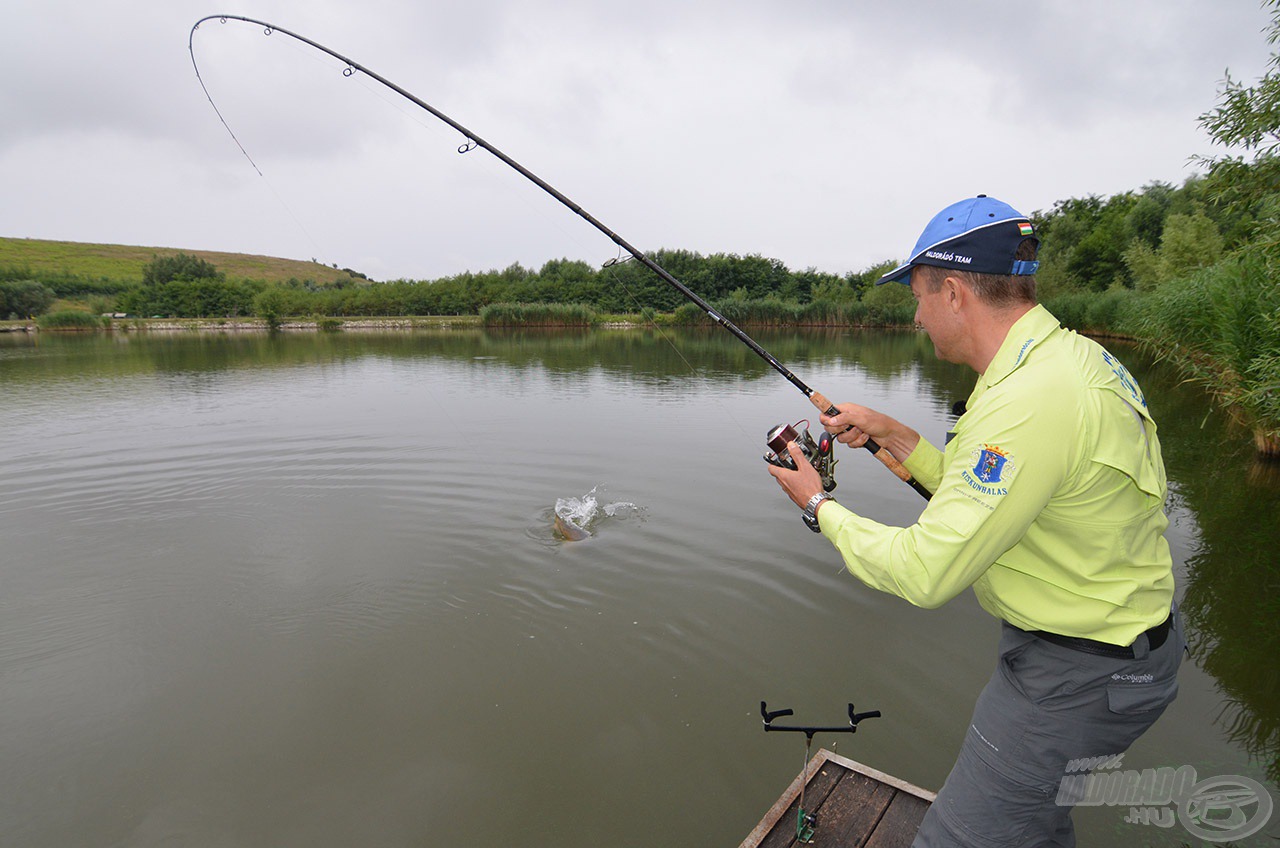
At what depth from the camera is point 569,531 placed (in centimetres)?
718

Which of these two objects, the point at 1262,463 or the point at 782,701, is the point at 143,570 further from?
the point at 1262,463

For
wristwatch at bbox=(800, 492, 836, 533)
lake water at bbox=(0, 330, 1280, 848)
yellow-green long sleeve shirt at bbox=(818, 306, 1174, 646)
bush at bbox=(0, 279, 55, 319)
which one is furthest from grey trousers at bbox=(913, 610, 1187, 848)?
bush at bbox=(0, 279, 55, 319)

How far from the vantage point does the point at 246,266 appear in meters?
124

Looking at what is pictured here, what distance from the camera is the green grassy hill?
336 feet

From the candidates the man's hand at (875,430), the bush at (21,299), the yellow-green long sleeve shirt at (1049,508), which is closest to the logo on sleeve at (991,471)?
the yellow-green long sleeve shirt at (1049,508)

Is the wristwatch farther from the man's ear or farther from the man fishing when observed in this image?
the man's ear

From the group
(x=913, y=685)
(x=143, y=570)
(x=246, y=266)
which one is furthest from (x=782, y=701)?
(x=246, y=266)

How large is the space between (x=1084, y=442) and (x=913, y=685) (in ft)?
11.4

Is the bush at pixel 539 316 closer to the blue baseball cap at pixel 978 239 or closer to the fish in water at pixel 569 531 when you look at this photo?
the fish in water at pixel 569 531

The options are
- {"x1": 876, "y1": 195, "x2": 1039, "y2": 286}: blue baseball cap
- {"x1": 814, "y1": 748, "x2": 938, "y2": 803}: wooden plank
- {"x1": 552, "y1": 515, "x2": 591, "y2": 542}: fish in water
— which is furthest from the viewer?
{"x1": 552, "y1": 515, "x2": 591, "y2": 542}: fish in water

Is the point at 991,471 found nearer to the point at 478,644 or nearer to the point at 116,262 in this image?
the point at 478,644

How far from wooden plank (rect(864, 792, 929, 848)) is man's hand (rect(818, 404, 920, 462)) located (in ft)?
5.30

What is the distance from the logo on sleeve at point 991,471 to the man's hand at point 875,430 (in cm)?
94

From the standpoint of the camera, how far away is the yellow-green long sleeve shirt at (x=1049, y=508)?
1.67 metres
